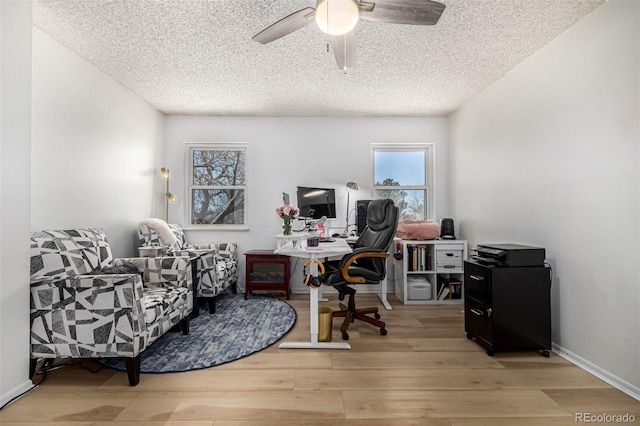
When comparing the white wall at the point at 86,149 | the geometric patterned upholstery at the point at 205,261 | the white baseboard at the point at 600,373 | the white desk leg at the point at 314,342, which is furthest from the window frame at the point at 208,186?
the white baseboard at the point at 600,373

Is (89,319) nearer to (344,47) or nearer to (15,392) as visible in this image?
(15,392)

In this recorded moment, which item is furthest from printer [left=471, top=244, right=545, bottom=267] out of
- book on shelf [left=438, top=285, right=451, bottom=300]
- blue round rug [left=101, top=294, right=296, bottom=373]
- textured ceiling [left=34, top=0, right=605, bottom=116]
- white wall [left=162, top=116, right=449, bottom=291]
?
white wall [left=162, top=116, right=449, bottom=291]

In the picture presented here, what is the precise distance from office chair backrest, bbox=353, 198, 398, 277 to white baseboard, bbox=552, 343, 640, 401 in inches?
57.0

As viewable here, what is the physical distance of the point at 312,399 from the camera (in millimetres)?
1761

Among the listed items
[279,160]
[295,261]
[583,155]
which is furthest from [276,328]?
[583,155]

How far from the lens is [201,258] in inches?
128

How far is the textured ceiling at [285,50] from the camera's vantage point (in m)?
2.12

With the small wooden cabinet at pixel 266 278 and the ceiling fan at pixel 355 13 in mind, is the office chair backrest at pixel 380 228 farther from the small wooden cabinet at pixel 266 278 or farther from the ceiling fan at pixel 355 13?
the ceiling fan at pixel 355 13

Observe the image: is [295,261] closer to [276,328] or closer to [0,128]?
[276,328]

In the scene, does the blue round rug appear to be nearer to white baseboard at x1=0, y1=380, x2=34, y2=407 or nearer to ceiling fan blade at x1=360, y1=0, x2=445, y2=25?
white baseboard at x1=0, y1=380, x2=34, y2=407

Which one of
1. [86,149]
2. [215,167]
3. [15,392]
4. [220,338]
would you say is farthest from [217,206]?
[15,392]

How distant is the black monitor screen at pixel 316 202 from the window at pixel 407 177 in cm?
80

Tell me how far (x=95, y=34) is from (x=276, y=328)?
289 cm

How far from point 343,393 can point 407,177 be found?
331cm
